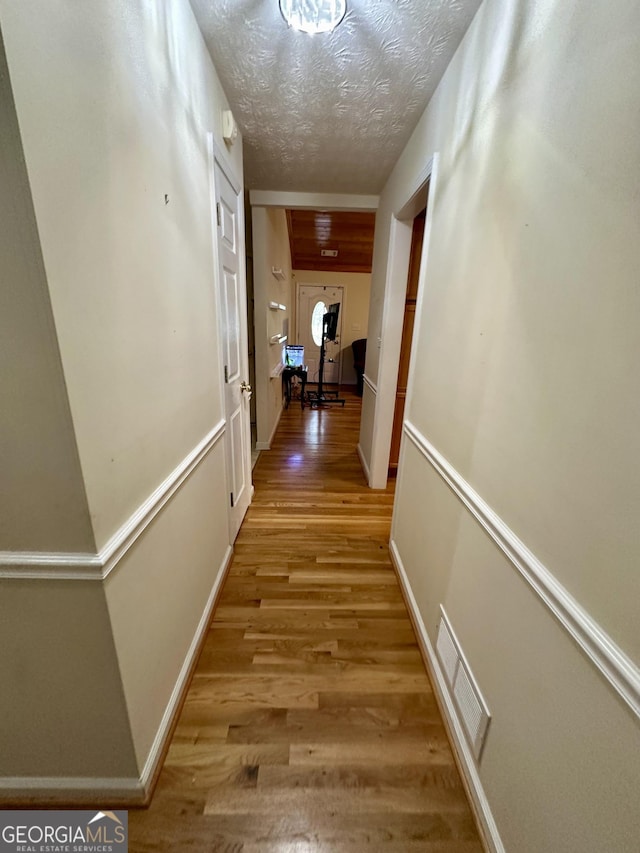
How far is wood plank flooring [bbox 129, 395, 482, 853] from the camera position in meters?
0.94

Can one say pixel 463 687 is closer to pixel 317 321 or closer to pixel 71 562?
pixel 71 562

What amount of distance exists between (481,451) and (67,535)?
3.82 feet

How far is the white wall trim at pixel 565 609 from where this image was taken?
1.77ft

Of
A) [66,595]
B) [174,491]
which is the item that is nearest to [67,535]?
[66,595]

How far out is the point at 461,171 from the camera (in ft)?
4.09

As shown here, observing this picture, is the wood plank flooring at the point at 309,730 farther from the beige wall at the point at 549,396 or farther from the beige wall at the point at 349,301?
the beige wall at the point at 349,301

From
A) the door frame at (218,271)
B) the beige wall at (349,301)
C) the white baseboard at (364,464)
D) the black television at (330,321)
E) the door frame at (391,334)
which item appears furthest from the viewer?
the beige wall at (349,301)

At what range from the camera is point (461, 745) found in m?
1.08

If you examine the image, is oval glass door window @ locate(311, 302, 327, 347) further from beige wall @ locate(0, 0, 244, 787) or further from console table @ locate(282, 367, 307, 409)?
beige wall @ locate(0, 0, 244, 787)

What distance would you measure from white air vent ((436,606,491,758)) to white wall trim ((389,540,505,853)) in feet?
0.16

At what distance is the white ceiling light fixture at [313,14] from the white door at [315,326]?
5.58m

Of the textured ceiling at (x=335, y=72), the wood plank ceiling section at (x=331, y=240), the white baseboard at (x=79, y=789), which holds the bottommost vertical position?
the white baseboard at (x=79, y=789)

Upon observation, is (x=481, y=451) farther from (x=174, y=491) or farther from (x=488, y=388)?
(x=174, y=491)

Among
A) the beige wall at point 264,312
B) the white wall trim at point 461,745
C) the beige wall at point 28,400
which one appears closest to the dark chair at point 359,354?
the beige wall at point 264,312
